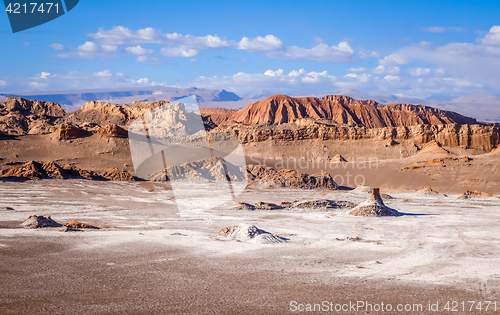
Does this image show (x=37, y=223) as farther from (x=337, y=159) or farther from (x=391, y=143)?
(x=391, y=143)

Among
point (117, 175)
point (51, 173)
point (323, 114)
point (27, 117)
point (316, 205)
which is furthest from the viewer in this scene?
point (323, 114)

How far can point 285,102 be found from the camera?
11512 cm

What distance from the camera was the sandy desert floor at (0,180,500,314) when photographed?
20.3 ft

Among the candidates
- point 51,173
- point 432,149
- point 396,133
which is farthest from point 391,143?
point 51,173

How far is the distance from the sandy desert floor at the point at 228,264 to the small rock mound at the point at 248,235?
1.01 feet

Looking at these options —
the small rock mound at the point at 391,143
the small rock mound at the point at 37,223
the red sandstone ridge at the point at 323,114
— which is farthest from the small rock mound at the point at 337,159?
the red sandstone ridge at the point at 323,114

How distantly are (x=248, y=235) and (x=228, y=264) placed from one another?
8.00ft

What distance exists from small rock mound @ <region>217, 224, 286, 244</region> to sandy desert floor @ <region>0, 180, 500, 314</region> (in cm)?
31

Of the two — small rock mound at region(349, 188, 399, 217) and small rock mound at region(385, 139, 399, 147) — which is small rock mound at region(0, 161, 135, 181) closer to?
small rock mound at region(349, 188, 399, 217)

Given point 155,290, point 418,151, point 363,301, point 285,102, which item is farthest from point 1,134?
point 285,102

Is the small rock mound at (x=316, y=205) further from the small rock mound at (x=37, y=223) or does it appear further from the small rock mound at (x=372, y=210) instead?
the small rock mound at (x=37, y=223)

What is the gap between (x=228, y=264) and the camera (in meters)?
8.33

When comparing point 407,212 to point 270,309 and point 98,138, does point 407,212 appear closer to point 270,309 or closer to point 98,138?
point 270,309

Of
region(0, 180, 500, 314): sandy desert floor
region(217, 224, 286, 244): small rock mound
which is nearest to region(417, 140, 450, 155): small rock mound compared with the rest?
region(0, 180, 500, 314): sandy desert floor
